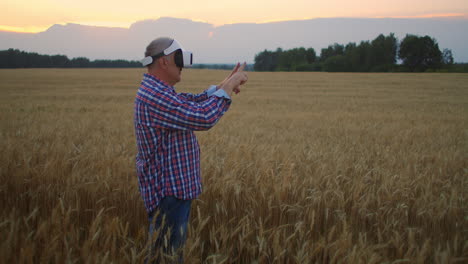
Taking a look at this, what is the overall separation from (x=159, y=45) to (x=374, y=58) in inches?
3378

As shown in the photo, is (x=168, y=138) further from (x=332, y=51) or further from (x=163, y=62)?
(x=332, y=51)

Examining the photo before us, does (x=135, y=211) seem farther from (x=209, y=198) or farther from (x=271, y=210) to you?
(x=271, y=210)

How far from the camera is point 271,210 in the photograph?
8.07 ft

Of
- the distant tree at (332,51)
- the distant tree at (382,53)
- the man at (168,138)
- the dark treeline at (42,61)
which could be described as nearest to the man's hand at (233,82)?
the man at (168,138)

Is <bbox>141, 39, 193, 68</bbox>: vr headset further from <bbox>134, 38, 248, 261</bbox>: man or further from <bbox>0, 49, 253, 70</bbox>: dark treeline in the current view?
<bbox>0, 49, 253, 70</bbox>: dark treeline

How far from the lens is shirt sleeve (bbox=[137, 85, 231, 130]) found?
171 cm

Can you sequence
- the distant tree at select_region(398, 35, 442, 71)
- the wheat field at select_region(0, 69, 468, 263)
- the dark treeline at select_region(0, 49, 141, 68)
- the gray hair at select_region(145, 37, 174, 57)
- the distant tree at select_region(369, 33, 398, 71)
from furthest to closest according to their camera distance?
the distant tree at select_region(369, 33, 398, 71) → the distant tree at select_region(398, 35, 442, 71) → the dark treeline at select_region(0, 49, 141, 68) → the gray hair at select_region(145, 37, 174, 57) → the wheat field at select_region(0, 69, 468, 263)

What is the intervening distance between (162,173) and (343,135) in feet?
20.8

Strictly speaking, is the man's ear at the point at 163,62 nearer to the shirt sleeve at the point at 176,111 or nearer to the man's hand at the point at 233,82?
the shirt sleeve at the point at 176,111

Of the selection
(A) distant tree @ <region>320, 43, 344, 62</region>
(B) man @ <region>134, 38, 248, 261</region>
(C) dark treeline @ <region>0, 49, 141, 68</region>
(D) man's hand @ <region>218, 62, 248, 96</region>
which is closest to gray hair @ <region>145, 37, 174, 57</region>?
(B) man @ <region>134, 38, 248, 261</region>

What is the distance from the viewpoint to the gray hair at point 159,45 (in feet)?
5.87


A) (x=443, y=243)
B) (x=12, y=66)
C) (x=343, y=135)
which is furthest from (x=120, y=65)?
(x=443, y=243)

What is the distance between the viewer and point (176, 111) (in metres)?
1.71

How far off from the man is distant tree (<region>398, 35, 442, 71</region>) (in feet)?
245
